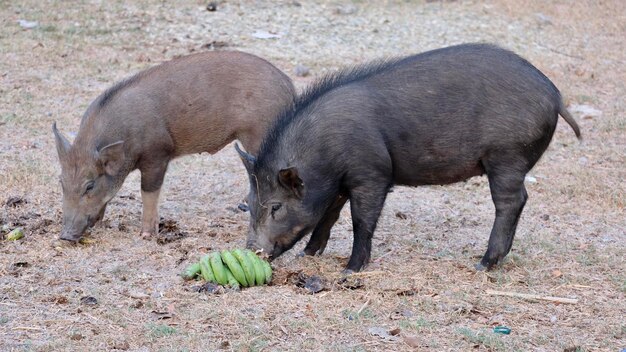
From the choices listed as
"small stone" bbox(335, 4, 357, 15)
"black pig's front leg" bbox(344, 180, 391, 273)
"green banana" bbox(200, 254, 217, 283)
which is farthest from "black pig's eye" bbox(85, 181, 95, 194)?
"small stone" bbox(335, 4, 357, 15)

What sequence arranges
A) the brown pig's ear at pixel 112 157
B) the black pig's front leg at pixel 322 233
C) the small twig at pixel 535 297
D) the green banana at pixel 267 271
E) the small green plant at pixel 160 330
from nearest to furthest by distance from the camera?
the small green plant at pixel 160 330
the small twig at pixel 535 297
the green banana at pixel 267 271
the black pig's front leg at pixel 322 233
the brown pig's ear at pixel 112 157

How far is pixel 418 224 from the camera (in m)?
8.34

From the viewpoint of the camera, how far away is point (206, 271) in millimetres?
6410

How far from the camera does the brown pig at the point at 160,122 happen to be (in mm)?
7605

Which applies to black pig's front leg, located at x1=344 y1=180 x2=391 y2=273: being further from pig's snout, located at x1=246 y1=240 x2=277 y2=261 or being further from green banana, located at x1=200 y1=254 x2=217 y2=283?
green banana, located at x1=200 y1=254 x2=217 y2=283

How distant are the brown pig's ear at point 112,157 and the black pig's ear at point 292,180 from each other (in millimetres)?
1516

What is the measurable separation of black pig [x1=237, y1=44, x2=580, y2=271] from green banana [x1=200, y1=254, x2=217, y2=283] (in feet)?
1.84

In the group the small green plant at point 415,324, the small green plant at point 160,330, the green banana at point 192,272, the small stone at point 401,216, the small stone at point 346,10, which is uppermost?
the small green plant at point 160,330

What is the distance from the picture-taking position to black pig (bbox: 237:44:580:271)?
6.75 m

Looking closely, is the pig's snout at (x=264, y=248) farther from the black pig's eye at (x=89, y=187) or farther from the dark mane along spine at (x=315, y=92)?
the black pig's eye at (x=89, y=187)

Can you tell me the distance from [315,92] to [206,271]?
1.55m

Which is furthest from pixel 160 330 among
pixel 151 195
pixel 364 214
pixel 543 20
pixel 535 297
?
pixel 543 20

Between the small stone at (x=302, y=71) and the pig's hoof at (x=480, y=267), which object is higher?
the pig's hoof at (x=480, y=267)

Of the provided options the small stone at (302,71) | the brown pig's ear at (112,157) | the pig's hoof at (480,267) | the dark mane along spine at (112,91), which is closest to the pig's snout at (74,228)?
the brown pig's ear at (112,157)
